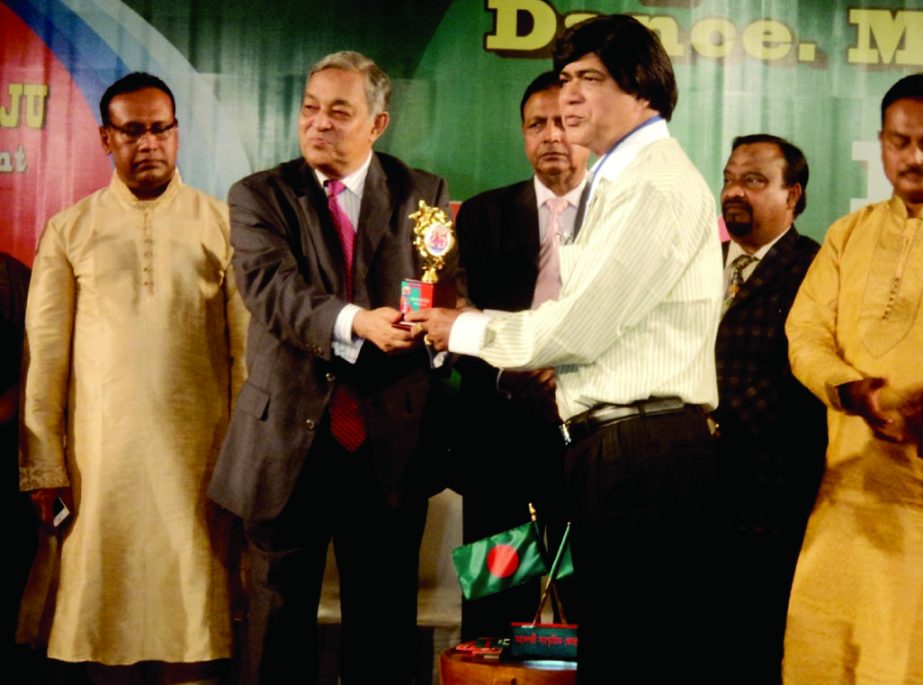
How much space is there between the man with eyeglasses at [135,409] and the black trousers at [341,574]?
39 cm

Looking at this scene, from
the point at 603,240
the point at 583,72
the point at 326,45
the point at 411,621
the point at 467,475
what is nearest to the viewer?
the point at 603,240

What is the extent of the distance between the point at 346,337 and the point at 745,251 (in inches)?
56.3

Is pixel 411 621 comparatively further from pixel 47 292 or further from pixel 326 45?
pixel 326 45

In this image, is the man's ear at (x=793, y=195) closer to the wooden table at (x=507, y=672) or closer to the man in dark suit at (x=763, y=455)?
the man in dark suit at (x=763, y=455)

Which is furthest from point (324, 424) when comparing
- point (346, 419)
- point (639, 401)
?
point (639, 401)

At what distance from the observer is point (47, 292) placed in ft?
12.7

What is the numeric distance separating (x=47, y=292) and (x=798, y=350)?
2327 millimetres

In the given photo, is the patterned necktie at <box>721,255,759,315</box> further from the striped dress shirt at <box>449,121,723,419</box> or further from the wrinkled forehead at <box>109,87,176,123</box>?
the wrinkled forehead at <box>109,87,176,123</box>

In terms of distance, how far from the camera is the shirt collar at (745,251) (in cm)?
393

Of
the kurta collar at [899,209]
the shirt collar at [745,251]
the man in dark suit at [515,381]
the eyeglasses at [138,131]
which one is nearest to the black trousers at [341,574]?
the man in dark suit at [515,381]

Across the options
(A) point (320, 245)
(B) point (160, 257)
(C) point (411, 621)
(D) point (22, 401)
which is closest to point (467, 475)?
(C) point (411, 621)

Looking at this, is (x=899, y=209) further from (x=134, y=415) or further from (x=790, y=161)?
(x=134, y=415)

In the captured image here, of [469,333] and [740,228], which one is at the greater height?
[740,228]

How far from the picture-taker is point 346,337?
133 inches
